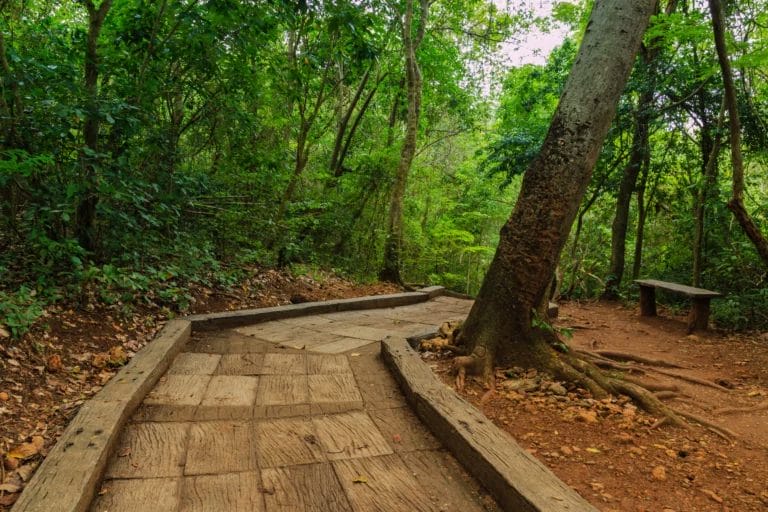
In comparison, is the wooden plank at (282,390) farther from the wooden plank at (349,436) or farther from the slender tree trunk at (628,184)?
the slender tree trunk at (628,184)

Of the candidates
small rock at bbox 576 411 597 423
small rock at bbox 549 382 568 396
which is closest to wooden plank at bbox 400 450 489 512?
small rock at bbox 576 411 597 423

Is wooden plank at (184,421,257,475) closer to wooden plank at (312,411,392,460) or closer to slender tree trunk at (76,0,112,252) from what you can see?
wooden plank at (312,411,392,460)

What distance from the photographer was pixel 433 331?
5125mm

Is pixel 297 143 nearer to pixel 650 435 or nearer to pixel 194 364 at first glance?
pixel 194 364

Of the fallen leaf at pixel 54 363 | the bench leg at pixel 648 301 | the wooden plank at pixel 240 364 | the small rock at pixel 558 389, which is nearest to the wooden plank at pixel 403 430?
the small rock at pixel 558 389

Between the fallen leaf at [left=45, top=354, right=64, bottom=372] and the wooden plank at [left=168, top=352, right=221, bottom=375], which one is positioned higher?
the fallen leaf at [left=45, top=354, right=64, bottom=372]

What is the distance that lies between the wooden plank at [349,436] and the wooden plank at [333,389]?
0.27 metres

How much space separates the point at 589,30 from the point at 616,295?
8289 mm

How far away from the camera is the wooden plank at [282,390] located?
3150 millimetres

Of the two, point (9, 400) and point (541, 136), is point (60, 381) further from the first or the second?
point (541, 136)

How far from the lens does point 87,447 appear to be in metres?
2.07

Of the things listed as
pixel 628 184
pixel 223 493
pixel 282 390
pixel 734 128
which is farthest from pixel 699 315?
pixel 223 493

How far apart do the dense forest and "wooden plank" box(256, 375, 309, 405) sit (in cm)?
168

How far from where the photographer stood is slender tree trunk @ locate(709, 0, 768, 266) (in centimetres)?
444
